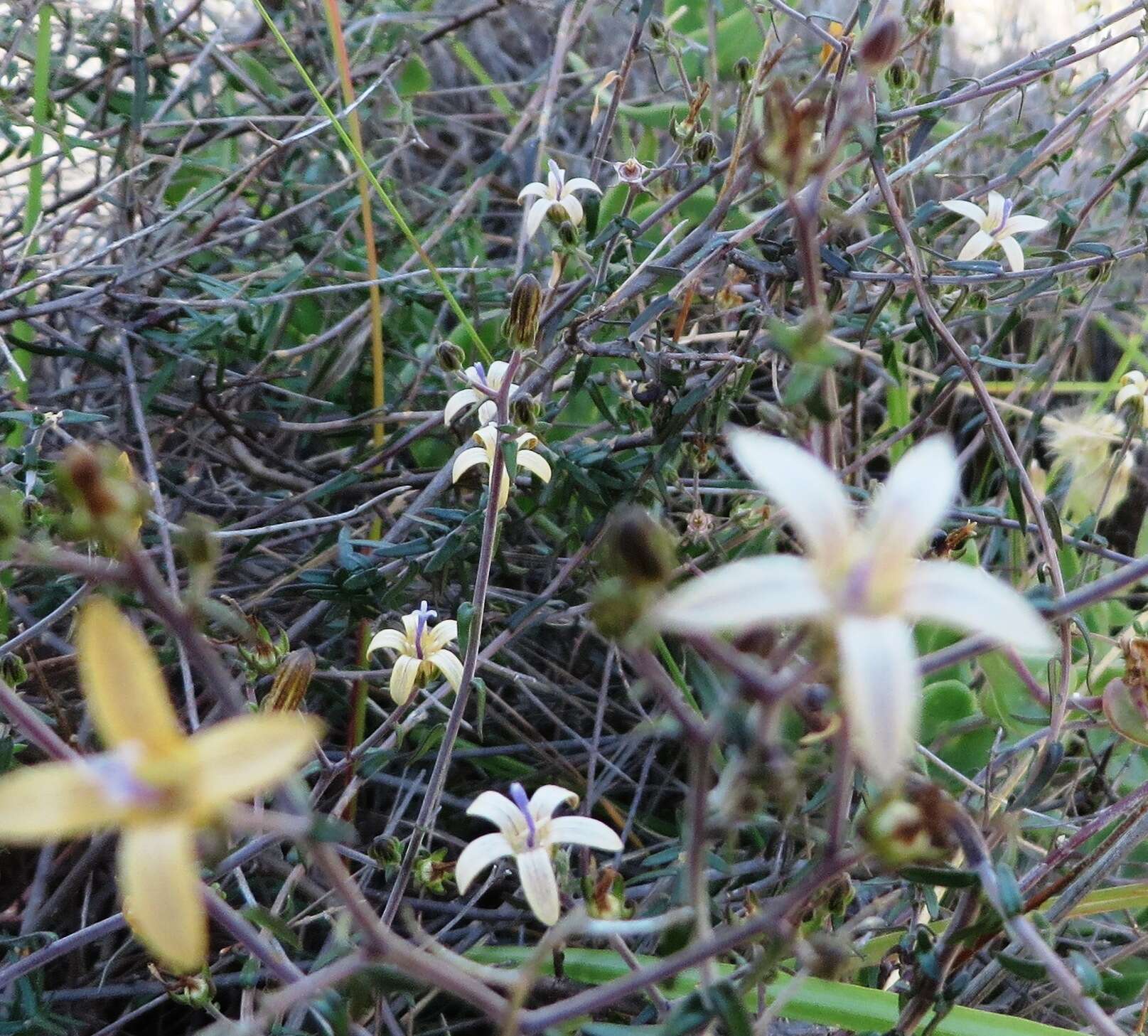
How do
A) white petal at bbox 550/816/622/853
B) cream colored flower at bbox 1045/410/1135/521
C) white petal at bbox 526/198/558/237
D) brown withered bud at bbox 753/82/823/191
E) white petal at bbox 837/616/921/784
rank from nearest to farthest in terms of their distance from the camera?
white petal at bbox 837/616/921/784, brown withered bud at bbox 753/82/823/191, white petal at bbox 550/816/622/853, white petal at bbox 526/198/558/237, cream colored flower at bbox 1045/410/1135/521

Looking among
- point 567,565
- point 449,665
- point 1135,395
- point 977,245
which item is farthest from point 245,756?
point 1135,395

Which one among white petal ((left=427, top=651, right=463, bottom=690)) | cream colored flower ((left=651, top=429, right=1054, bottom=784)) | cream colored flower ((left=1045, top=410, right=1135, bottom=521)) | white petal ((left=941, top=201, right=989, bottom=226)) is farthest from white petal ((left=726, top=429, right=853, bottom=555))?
cream colored flower ((left=1045, top=410, right=1135, bottom=521))

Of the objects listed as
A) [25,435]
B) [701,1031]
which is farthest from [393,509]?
[701,1031]

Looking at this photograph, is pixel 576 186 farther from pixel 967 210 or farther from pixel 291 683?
pixel 291 683

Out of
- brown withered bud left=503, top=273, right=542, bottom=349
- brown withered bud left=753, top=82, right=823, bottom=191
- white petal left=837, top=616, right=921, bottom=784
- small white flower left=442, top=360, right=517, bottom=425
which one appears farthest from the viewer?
small white flower left=442, top=360, right=517, bottom=425

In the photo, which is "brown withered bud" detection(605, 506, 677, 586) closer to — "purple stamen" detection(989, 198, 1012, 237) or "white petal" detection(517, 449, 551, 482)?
"white petal" detection(517, 449, 551, 482)
